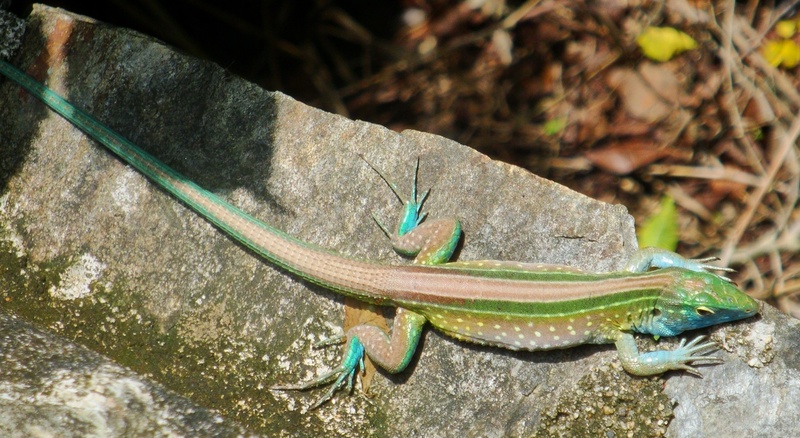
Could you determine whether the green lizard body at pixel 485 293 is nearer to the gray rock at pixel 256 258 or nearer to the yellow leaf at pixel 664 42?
the gray rock at pixel 256 258

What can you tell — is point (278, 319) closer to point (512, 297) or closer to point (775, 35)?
point (512, 297)

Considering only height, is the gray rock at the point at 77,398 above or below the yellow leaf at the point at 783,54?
below

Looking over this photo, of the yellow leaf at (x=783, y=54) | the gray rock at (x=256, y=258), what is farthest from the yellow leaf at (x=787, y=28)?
the gray rock at (x=256, y=258)

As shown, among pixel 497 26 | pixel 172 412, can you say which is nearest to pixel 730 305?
pixel 172 412

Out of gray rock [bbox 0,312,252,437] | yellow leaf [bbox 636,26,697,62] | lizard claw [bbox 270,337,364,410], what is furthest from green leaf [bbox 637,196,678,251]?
gray rock [bbox 0,312,252,437]

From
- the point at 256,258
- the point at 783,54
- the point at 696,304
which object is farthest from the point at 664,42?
the point at 256,258

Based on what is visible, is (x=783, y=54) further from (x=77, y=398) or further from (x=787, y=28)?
(x=77, y=398)
